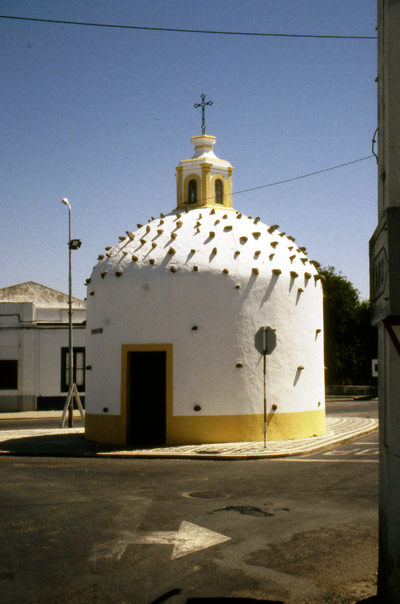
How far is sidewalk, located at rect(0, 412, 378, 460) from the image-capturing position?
1310 centimetres

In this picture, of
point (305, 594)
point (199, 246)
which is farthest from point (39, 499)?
point (199, 246)

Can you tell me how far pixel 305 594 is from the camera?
17.2 ft

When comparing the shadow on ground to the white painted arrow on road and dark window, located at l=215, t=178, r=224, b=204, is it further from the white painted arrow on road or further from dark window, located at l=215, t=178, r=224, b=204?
dark window, located at l=215, t=178, r=224, b=204

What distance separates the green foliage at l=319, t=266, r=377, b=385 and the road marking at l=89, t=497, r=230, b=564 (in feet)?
126

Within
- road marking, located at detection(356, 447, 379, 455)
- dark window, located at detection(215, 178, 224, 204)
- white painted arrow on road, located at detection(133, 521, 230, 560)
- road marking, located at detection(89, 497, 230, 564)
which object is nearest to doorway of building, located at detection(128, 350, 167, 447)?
road marking, located at detection(356, 447, 379, 455)

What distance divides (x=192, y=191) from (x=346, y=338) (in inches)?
1125

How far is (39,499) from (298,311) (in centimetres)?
915

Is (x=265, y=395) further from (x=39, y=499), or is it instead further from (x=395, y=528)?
(x=395, y=528)

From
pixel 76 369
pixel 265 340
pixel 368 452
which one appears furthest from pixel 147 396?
pixel 76 369

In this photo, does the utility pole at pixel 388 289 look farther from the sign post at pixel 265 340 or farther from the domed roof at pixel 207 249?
the domed roof at pixel 207 249

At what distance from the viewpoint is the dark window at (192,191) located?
779 inches

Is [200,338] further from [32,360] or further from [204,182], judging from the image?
[32,360]

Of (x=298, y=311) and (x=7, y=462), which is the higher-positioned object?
(x=298, y=311)

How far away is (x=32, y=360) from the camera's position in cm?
2981
